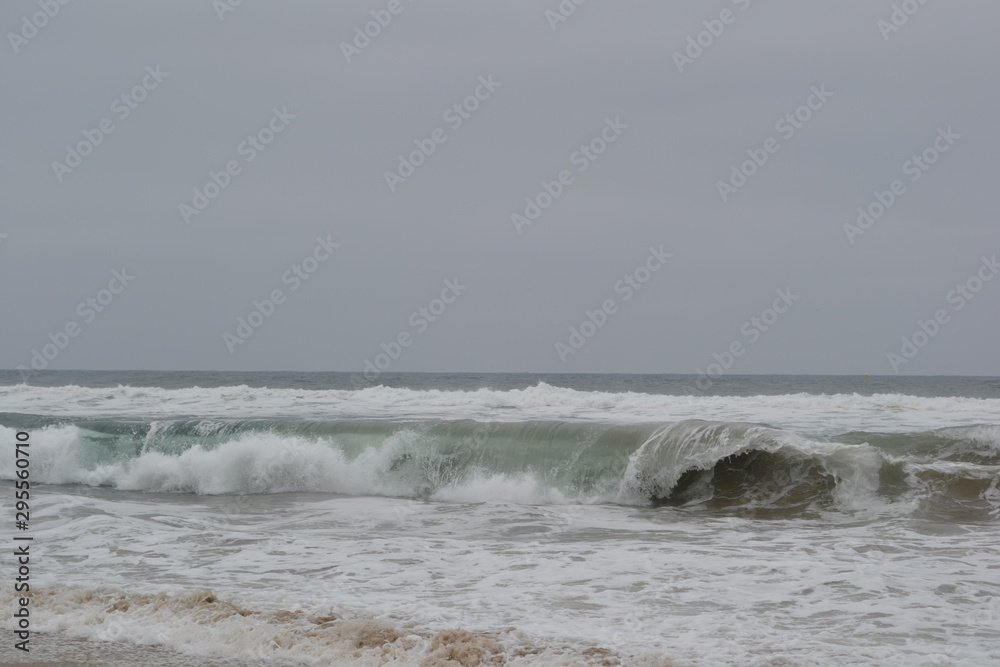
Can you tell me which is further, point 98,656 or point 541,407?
point 541,407

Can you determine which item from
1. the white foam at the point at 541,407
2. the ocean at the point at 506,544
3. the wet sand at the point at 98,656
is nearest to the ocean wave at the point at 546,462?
the ocean at the point at 506,544

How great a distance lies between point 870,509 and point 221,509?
7380 millimetres

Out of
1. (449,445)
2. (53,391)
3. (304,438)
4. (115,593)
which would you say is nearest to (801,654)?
(115,593)

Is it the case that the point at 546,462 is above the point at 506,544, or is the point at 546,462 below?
above

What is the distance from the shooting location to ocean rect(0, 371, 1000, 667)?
180 inches

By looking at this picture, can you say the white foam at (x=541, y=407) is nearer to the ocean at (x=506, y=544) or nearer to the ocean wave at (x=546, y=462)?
the ocean at (x=506, y=544)

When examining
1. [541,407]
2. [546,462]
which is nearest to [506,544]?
[546,462]

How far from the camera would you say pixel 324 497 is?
10977mm

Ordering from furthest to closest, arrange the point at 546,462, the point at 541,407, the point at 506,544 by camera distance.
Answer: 1. the point at 541,407
2. the point at 546,462
3. the point at 506,544

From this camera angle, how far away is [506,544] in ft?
24.6

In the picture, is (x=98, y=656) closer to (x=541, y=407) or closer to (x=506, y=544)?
(x=506, y=544)

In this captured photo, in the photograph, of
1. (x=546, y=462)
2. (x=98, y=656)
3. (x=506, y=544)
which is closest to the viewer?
(x=98, y=656)

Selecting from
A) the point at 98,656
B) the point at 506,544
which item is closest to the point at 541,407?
the point at 506,544

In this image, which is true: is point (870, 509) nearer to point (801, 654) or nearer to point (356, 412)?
point (801, 654)
